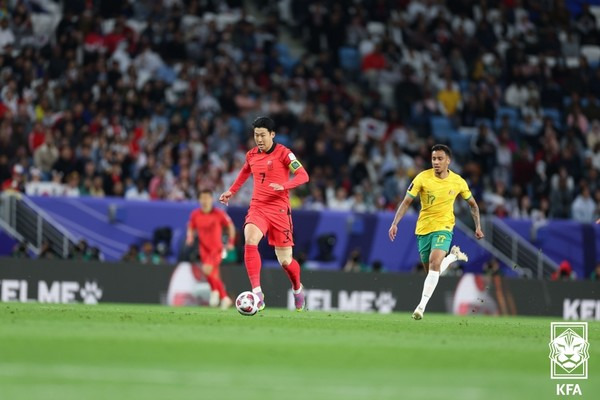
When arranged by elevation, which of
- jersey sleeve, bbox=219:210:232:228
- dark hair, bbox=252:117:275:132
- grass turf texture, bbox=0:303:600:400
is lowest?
grass turf texture, bbox=0:303:600:400

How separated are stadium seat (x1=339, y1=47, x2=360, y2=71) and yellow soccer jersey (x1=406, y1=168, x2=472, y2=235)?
54.5 ft

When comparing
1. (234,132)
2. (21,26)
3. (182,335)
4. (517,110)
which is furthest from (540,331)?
(517,110)

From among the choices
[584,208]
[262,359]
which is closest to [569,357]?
[262,359]

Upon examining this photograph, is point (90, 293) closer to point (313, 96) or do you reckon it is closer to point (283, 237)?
point (283, 237)

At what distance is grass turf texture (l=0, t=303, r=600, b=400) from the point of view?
31.0 ft

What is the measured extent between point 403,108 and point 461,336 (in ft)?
62.4

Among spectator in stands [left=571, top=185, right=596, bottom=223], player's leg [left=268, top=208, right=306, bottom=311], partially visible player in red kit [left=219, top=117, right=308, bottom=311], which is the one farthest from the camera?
spectator in stands [left=571, top=185, right=596, bottom=223]

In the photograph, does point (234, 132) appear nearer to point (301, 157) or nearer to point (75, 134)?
point (301, 157)

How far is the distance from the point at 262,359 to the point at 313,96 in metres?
21.5

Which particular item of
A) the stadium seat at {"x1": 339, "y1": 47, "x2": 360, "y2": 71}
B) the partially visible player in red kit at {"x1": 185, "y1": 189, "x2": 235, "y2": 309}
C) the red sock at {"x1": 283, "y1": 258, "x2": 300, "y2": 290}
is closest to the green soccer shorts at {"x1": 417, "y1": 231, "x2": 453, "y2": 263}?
the red sock at {"x1": 283, "y1": 258, "x2": 300, "y2": 290}

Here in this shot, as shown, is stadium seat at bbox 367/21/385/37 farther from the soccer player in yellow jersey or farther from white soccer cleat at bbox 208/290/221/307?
the soccer player in yellow jersey

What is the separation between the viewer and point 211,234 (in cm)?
2409

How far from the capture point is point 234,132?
99.2 ft

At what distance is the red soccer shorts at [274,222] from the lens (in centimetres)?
1839
